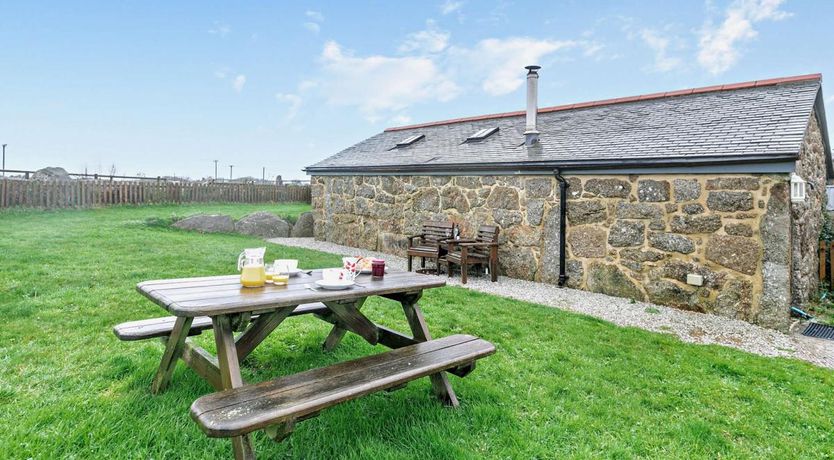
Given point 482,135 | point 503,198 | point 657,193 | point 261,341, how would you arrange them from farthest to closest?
point 482,135, point 503,198, point 657,193, point 261,341

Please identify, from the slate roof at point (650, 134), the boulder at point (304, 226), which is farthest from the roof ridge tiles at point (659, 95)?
the boulder at point (304, 226)

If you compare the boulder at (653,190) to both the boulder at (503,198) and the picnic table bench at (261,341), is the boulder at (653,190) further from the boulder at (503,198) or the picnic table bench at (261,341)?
the picnic table bench at (261,341)

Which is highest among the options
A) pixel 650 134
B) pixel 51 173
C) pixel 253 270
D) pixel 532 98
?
pixel 532 98

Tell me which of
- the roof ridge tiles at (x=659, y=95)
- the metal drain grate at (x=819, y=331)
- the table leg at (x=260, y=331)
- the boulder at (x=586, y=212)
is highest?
the roof ridge tiles at (x=659, y=95)

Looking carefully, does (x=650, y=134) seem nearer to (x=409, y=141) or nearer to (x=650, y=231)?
(x=650, y=231)

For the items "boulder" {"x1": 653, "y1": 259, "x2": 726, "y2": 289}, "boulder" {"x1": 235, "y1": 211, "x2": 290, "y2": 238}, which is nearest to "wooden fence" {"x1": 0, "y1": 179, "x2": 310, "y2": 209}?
"boulder" {"x1": 235, "y1": 211, "x2": 290, "y2": 238}

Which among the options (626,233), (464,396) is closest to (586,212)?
(626,233)

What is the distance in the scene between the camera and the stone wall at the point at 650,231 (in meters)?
4.92

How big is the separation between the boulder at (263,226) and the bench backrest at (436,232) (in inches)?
232

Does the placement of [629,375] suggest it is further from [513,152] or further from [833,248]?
[833,248]

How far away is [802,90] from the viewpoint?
616cm

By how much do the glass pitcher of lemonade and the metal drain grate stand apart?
5.87 m

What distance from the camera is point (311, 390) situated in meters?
2.01

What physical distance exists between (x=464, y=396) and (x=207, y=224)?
10924 mm
